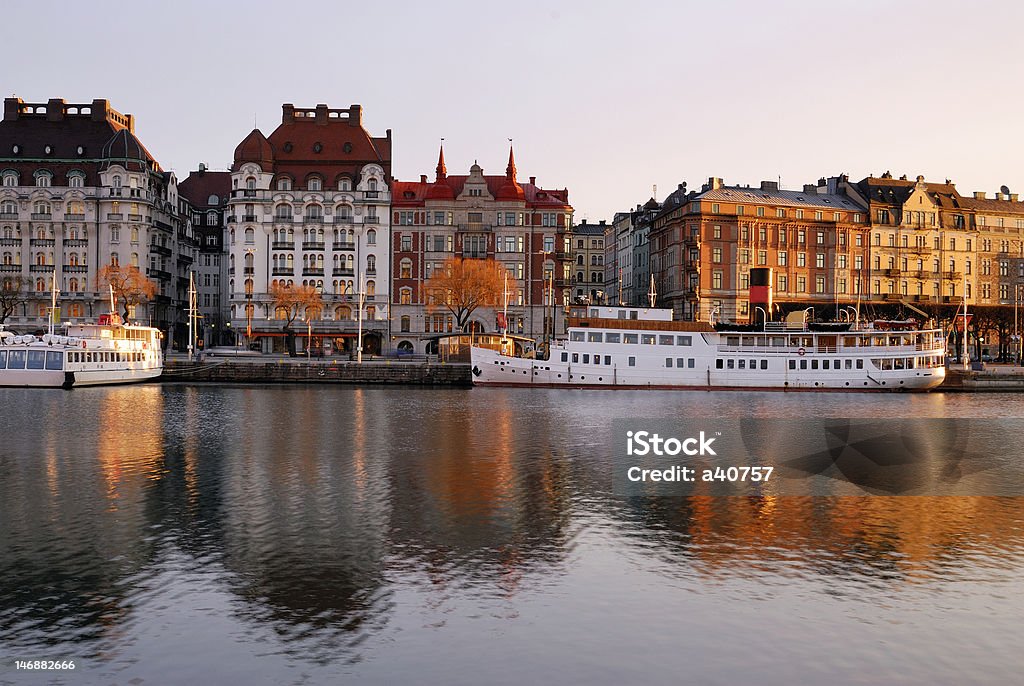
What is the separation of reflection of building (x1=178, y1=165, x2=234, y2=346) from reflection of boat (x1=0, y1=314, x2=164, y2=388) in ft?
184

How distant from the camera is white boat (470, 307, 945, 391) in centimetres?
8275

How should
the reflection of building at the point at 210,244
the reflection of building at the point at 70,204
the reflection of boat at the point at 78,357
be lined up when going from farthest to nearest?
the reflection of building at the point at 210,244 → the reflection of building at the point at 70,204 → the reflection of boat at the point at 78,357

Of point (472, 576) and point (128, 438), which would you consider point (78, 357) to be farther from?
point (472, 576)

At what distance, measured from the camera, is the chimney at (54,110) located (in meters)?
127

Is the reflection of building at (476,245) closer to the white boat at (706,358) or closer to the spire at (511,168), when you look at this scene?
the spire at (511,168)

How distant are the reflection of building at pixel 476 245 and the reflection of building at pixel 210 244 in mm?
32257

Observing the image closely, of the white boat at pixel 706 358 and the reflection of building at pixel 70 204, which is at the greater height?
the reflection of building at pixel 70 204

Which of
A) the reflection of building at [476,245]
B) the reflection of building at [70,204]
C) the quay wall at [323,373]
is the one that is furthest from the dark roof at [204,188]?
the quay wall at [323,373]

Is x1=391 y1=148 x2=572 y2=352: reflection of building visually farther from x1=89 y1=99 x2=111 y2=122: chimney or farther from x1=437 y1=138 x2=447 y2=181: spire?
x1=89 y1=99 x2=111 y2=122: chimney

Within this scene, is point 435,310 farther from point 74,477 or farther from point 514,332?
point 74,477

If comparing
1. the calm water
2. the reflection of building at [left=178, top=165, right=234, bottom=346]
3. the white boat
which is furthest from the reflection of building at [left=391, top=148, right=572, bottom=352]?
the calm water

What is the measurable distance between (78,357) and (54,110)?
6215 centimetres

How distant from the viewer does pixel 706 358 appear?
83.6 m

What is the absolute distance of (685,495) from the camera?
30078mm
